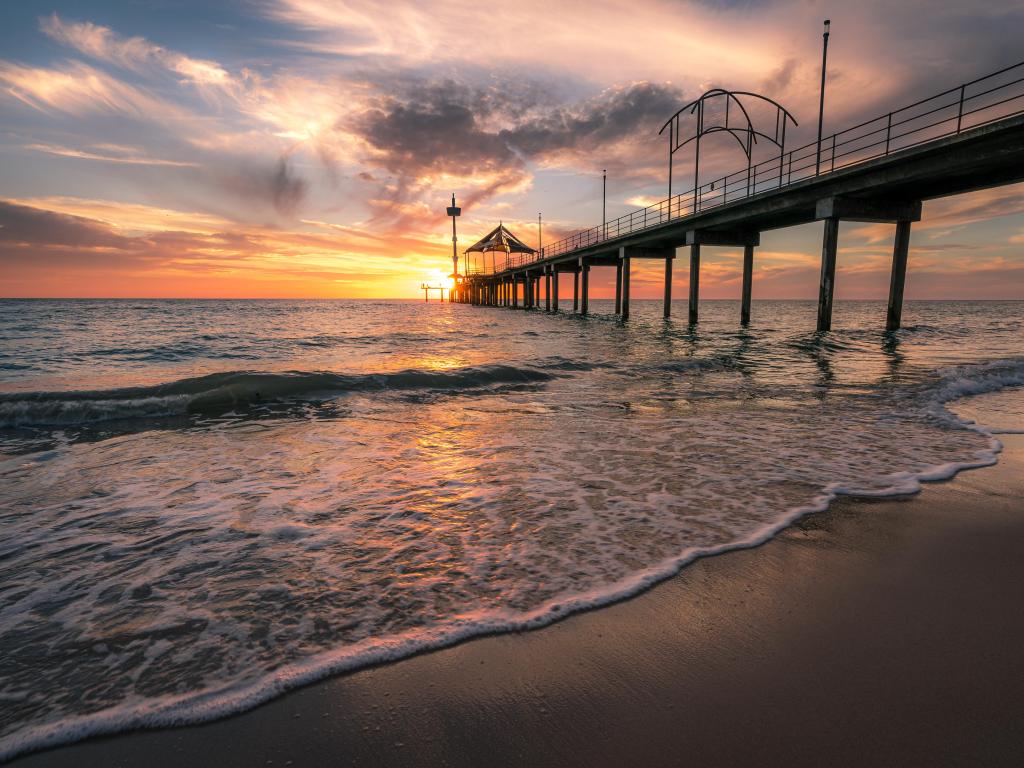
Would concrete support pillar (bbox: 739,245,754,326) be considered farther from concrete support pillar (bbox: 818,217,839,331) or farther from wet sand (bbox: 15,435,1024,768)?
wet sand (bbox: 15,435,1024,768)

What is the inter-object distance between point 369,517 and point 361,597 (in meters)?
1.14

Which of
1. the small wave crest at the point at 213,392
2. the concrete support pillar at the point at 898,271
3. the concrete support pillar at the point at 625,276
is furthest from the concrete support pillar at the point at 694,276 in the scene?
the small wave crest at the point at 213,392

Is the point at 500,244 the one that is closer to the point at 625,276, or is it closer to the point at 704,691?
the point at 625,276

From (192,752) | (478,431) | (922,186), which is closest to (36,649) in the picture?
(192,752)

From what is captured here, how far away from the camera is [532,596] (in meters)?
2.61

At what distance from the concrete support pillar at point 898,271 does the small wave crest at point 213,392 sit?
18733 mm

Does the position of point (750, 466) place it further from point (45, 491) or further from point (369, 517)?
point (45, 491)

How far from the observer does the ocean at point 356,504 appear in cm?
221

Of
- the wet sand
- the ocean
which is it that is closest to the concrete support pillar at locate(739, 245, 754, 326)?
the ocean

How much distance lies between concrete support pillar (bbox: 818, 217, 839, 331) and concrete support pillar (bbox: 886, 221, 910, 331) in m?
2.58

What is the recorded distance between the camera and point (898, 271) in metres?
21.8

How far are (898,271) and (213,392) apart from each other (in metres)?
26.1

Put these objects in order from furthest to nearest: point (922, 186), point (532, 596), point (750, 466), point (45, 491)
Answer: point (922, 186)
point (750, 466)
point (45, 491)
point (532, 596)

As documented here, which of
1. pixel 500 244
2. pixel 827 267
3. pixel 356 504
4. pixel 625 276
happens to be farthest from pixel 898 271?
pixel 500 244
